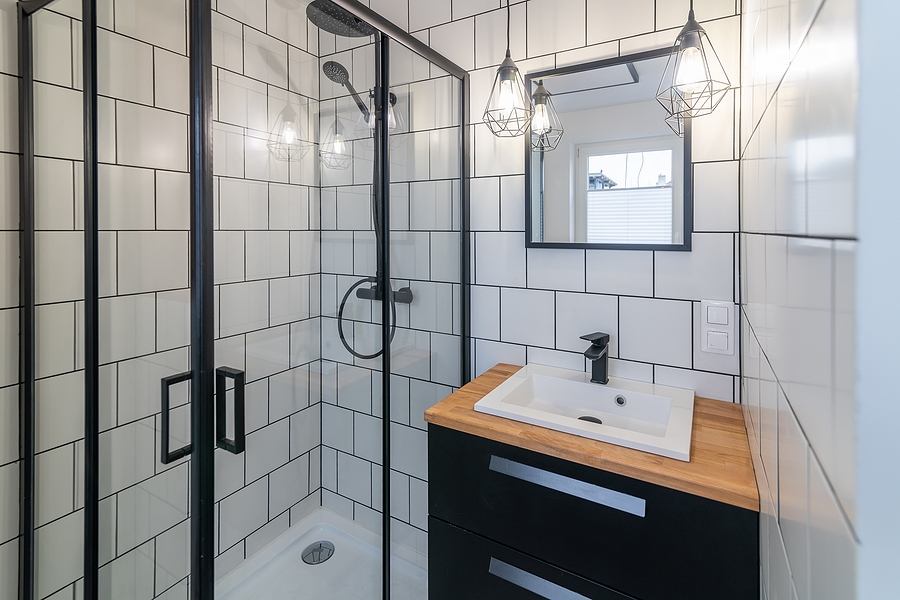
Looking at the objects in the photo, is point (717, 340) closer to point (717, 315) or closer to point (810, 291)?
point (717, 315)

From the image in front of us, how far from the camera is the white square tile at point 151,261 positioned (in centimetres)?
91

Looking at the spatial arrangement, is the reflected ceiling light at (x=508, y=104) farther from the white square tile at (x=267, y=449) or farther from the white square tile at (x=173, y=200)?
the white square tile at (x=267, y=449)

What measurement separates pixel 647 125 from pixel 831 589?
1285 millimetres

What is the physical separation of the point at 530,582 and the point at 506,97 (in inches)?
53.2

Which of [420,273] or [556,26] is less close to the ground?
[556,26]

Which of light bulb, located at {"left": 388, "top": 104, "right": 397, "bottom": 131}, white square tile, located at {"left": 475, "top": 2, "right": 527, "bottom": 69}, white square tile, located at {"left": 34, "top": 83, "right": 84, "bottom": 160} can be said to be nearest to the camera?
white square tile, located at {"left": 34, "top": 83, "right": 84, "bottom": 160}

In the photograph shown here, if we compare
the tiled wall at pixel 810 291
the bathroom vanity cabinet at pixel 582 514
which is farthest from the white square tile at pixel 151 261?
the tiled wall at pixel 810 291

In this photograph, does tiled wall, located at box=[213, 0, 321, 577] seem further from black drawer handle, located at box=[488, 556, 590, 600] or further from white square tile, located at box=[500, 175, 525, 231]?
white square tile, located at box=[500, 175, 525, 231]

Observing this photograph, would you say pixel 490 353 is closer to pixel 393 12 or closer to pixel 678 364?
pixel 678 364

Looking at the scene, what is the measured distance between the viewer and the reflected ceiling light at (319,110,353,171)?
1119 mm

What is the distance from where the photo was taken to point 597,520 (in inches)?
39.8

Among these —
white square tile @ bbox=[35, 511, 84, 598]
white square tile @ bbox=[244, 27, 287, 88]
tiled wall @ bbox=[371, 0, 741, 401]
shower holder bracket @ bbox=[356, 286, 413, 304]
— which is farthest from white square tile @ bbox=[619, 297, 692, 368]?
white square tile @ bbox=[35, 511, 84, 598]

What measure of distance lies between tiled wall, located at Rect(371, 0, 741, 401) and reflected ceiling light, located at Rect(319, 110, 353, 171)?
24.1 inches

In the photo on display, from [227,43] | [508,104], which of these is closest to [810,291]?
[227,43]
